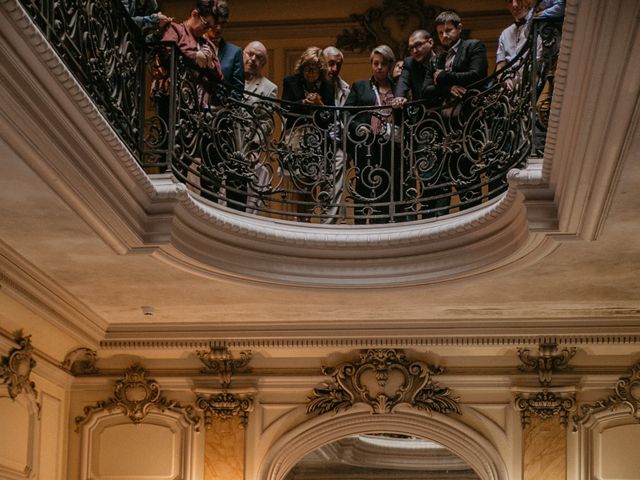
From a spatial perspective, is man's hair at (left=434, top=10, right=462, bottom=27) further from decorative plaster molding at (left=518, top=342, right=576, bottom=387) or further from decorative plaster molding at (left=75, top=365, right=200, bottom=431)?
decorative plaster molding at (left=75, top=365, right=200, bottom=431)

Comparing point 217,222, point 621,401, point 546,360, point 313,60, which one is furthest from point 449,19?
point 621,401

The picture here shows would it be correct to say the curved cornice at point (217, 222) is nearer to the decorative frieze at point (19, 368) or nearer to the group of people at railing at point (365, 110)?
the group of people at railing at point (365, 110)

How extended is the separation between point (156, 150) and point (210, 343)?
3.17 meters

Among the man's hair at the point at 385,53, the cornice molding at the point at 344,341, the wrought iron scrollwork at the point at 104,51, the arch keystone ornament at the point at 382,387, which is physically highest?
the man's hair at the point at 385,53

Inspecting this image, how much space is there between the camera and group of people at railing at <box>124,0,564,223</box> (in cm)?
834

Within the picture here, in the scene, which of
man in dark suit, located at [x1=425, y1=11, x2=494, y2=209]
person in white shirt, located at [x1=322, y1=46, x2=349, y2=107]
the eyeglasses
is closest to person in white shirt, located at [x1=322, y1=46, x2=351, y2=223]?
person in white shirt, located at [x1=322, y1=46, x2=349, y2=107]

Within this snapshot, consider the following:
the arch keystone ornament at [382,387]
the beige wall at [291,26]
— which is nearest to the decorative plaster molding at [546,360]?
the arch keystone ornament at [382,387]

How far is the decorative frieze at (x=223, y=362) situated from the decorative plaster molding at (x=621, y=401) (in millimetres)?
2996

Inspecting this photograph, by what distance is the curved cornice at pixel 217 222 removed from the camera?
565 cm

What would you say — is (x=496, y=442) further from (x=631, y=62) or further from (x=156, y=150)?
(x=631, y=62)

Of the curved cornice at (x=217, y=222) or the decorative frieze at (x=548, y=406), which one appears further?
the decorative frieze at (x=548, y=406)

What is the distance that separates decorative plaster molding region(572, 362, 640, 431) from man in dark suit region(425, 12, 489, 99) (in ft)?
10.8

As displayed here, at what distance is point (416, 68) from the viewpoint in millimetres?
8938

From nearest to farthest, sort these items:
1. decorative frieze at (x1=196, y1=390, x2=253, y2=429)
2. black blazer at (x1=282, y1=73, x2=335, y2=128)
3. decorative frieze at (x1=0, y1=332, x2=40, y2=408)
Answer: black blazer at (x1=282, y1=73, x2=335, y2=128) < decorative frieze at (x1=0, y1=332, x2=40, y2=408) < decorative frieze at (x1=196, y1=390, x2=253, y2=429)
